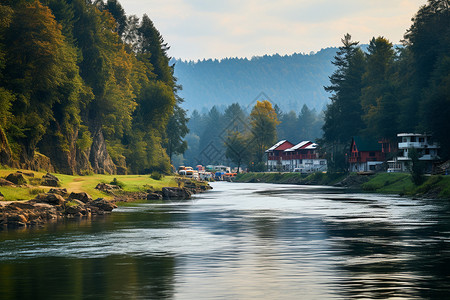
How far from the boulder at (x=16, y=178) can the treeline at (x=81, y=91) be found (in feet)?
42.2

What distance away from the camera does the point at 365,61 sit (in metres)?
157

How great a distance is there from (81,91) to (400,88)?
6440cm

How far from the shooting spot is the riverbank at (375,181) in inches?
3201

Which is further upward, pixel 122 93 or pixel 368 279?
pixel 122 93

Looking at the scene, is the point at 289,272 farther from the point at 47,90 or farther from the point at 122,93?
the point at 122,93

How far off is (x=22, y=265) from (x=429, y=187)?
67.0 metres

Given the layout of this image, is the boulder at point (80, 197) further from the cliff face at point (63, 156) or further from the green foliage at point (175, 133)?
the green foliage at point (175, 133)

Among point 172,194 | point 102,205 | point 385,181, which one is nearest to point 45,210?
point 102,205

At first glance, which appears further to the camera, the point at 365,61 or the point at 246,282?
the point at 365,61

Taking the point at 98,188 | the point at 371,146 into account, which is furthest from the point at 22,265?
the point at 371,146

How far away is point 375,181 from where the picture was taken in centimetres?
11431

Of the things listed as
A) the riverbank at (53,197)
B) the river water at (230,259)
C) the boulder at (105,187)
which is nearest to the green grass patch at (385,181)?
the riverbank at (53,197)

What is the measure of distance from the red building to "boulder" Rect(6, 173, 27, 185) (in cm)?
10639

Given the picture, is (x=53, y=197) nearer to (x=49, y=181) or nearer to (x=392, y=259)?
(x=49, y=181)
